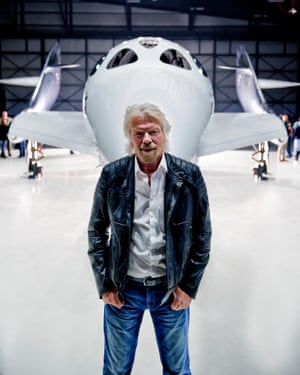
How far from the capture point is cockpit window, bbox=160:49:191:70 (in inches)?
243

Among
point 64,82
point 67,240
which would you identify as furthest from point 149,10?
point 67,240

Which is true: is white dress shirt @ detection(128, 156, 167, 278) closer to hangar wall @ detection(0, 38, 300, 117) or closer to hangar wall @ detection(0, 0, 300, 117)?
hangar wall @ detection(0, 0, 300, 117)

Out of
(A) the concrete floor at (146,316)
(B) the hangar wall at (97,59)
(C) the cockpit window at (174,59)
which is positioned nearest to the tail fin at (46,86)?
(A) the concrete floor at (146,316)

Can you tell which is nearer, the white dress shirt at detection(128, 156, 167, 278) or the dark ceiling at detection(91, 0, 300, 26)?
the white dress shirt at detection(128, 156, 167, 278)

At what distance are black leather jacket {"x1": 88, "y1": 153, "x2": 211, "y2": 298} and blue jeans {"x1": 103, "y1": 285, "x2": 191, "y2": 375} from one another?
11 centimetres

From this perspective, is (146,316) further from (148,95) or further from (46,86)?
(46,86)

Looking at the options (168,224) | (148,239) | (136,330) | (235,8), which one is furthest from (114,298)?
(235,8)

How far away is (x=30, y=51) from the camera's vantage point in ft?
78.7

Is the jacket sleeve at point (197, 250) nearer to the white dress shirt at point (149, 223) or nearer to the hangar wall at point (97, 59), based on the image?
the white dress shirt at point (149, 223)

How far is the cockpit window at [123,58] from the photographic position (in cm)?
610

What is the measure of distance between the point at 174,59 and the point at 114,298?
192 inches

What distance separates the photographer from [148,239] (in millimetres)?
2006

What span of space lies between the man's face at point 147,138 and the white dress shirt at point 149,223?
7 cm

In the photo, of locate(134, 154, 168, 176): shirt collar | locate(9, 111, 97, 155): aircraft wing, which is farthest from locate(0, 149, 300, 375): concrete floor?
locate(134, 154, 168, 176): shirt collar
